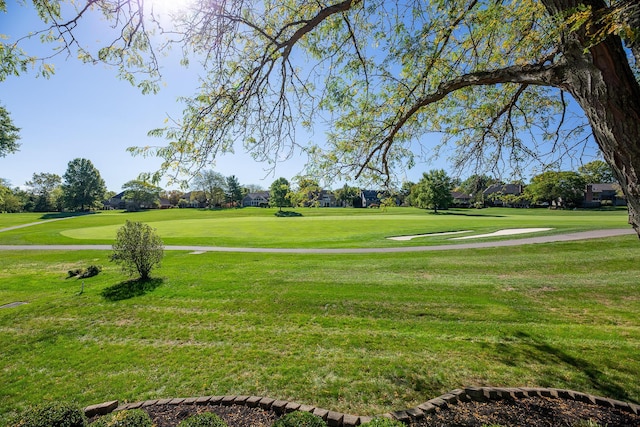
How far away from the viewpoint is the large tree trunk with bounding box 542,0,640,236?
91.0 inches

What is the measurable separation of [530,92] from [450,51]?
2.13 meters

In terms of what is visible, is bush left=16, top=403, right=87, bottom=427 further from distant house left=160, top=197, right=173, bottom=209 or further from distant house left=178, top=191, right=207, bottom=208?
distant house left=160, top=197, right=173, bottom=209

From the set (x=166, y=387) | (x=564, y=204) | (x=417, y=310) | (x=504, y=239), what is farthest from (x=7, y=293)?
(x=564, y=204)

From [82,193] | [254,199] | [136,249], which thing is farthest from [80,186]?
[136,249]

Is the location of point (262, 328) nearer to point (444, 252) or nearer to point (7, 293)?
point (7, 293)

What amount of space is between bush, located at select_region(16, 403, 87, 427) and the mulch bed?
0.84 meters

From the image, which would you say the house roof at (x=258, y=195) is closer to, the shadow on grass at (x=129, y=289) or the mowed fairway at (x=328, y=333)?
the mowed fairway at (x=328, y=333)

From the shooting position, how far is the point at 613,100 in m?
2.31

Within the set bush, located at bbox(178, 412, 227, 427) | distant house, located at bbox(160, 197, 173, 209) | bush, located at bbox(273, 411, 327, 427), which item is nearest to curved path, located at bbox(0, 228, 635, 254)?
bush, located at bbox(273, 411, 327, 427)

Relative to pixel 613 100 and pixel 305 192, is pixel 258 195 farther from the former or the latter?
pixel 613 100

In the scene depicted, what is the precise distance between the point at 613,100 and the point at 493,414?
365 centimetres

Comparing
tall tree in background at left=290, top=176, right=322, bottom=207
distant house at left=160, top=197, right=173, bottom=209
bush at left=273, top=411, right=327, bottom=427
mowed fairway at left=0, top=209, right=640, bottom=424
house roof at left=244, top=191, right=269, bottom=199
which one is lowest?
mowed fairway at left=0, top=209, right=640, bottom=424

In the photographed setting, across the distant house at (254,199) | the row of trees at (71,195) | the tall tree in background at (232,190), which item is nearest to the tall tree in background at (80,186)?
the row of trees at (71,195)

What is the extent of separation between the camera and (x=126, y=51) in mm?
3836
